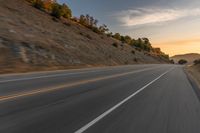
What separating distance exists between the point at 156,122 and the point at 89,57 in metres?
50.5

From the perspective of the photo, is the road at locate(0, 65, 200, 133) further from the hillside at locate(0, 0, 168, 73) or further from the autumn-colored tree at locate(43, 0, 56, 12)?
the autumn-colored tree at locate(43, 0, 56, 12)

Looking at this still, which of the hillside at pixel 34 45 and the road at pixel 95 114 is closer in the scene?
the road at pixel 95 114

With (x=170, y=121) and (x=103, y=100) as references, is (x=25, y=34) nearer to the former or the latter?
(x=103, y=100)

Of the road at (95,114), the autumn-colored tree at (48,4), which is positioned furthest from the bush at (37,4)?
the road at (95,114)

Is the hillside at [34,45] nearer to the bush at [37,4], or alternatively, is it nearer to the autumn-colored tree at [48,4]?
the bush at [37,4]

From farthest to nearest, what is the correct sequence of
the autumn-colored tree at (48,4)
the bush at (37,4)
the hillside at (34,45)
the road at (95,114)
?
the autumn-colored tree at (48,4) < the bush at (37,4) < the hillside at (34,45) < the road at (95,114)

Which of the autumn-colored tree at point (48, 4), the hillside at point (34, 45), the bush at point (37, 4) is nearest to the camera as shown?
the hillside at point (34, 45)

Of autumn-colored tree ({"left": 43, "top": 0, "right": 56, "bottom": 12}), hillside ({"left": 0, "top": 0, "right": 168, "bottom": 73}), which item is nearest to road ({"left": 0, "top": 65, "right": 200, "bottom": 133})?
hillside ({"left": 0, "top": 0, "right": 168, "bottom": 73})

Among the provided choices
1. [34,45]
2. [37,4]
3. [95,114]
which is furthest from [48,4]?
[95,114]

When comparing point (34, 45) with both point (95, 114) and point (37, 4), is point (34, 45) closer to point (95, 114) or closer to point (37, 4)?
point (95, 114)

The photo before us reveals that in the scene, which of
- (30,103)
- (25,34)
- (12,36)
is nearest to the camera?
(30,103)

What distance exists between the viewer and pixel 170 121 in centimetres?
905

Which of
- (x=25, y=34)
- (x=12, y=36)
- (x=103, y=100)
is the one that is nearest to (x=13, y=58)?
(x=12, y=36)

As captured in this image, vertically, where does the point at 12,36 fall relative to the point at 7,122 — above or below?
above
